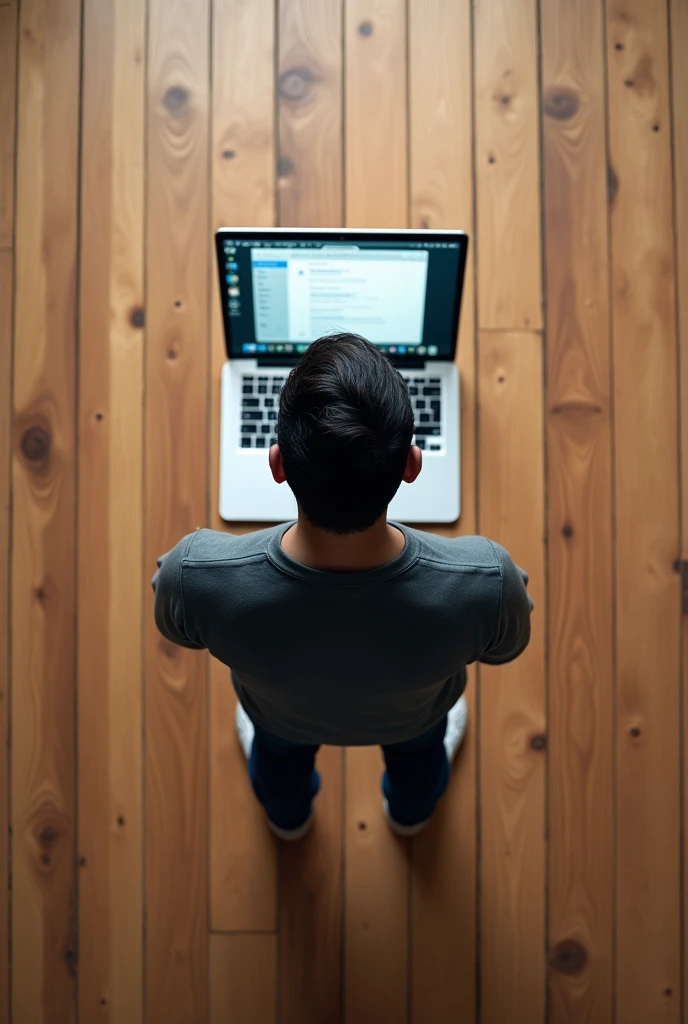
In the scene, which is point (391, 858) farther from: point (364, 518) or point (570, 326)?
point (570, 326)

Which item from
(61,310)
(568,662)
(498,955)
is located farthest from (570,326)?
(498,955)

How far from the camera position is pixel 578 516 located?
4.82 feet

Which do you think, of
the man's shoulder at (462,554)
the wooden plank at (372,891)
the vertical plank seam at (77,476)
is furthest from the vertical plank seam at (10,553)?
the man's shoulder at (462,554)

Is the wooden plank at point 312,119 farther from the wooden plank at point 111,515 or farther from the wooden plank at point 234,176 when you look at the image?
the wooden plank at point 111,515

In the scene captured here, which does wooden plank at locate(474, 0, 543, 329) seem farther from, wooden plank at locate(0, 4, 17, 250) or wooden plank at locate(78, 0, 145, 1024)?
wooden plank at locate(0, 4, 17, 250)

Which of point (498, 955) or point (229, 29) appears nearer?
point (498, 955)

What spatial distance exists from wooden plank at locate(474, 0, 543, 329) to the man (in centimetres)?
83

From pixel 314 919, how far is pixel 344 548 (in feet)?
3.33

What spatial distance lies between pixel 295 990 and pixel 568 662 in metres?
0.82

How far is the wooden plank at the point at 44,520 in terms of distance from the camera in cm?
144

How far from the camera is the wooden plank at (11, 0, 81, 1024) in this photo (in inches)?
56.7

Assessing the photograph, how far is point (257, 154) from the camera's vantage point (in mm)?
1514

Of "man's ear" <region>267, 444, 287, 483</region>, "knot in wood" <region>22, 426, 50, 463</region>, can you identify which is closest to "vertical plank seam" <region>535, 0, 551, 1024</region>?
"man's ear" <region>267, 444, 287, 483</region>

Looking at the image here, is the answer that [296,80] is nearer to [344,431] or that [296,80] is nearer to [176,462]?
[176,462]
